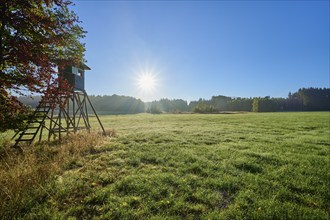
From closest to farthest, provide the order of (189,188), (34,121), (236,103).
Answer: (189,188) < (34,121) < (236,103)

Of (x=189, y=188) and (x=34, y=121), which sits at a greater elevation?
(x=34, y=121)

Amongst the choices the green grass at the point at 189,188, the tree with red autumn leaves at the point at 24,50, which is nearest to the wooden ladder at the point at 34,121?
the tree with red autumn leaves at the point at 24,50

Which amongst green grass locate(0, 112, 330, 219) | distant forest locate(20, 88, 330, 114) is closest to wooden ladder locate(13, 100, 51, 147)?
green grass locate(0, 112, 330, 219)

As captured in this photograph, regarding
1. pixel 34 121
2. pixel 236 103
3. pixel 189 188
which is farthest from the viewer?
pixel 236 103

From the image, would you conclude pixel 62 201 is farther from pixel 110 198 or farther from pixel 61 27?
pixel 61 27

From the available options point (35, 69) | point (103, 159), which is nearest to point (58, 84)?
point (35, 69)

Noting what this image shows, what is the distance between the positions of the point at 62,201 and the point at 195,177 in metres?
3.49

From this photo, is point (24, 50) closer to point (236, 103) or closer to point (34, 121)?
point (34, 121)

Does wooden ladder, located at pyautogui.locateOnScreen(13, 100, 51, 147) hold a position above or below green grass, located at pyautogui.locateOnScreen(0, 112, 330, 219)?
above

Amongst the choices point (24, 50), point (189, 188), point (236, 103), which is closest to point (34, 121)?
point (24, 50)

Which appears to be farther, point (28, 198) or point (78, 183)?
point (78, 183)

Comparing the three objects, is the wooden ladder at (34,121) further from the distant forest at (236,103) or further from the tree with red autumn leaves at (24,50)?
the distant forest at (236,103)

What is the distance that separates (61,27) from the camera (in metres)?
7.03

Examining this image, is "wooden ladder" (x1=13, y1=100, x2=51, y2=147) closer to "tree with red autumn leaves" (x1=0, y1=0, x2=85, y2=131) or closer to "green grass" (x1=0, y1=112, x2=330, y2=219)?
"tree with red autumn leaves" (x1=0, y1=0, x2=85, y2=131)
